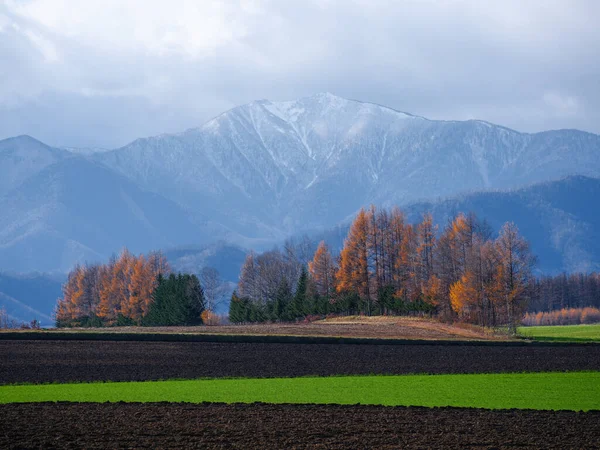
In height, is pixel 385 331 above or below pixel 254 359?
above

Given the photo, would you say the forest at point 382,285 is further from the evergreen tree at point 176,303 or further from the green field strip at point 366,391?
the green field strip at point 366,391

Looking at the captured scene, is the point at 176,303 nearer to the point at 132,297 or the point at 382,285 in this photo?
the point at 132,297

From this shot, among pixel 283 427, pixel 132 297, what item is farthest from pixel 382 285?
pixel 283 427

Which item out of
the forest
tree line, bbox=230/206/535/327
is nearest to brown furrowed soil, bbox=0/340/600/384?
the forest

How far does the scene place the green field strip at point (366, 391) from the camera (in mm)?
37094

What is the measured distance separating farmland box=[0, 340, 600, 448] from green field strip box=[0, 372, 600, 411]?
0.09 metres

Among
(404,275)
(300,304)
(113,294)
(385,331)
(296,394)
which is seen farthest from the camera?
(113,294)

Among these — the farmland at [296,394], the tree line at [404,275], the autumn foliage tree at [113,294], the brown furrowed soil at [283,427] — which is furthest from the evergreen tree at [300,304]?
the brown furrowed soil at [283,427]

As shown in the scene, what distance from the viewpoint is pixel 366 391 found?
40.7m

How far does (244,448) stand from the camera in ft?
86.4

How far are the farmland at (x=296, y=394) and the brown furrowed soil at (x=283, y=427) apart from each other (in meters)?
0.07

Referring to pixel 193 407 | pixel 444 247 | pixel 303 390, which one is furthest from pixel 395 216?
pixel 193 407

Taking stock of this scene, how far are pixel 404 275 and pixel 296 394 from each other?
2852 inches

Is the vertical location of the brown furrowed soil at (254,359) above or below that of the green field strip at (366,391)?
above
